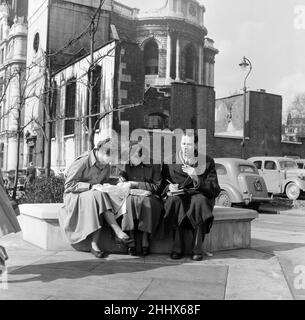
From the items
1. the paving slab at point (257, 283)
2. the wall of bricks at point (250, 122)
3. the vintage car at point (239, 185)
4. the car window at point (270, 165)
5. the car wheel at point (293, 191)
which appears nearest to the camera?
the paving slab at point (257, 283)

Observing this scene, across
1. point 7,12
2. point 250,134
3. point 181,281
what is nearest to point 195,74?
point 250,134

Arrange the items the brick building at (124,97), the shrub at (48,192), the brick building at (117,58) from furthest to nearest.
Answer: the brick building at (124,97), the brick building at (117,58), the shrub at (48,192)

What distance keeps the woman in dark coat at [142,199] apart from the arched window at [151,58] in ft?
111

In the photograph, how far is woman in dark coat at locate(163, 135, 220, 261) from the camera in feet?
17.3

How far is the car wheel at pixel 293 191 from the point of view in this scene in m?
17.2

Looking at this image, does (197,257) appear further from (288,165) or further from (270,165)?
(288,165)

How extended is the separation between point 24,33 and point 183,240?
34087 mm

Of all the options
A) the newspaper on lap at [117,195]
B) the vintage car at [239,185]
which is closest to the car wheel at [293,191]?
the vintage car at [239,185]

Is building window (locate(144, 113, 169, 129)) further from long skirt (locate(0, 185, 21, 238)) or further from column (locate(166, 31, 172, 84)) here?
long skirt (locate(0, 185, 21, 238))

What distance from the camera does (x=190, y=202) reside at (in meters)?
5.33

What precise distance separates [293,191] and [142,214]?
13285 millimetres

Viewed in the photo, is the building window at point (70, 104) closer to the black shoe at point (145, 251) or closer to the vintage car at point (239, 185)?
the vintage car at point (239, 185)

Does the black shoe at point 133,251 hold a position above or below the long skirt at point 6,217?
below
